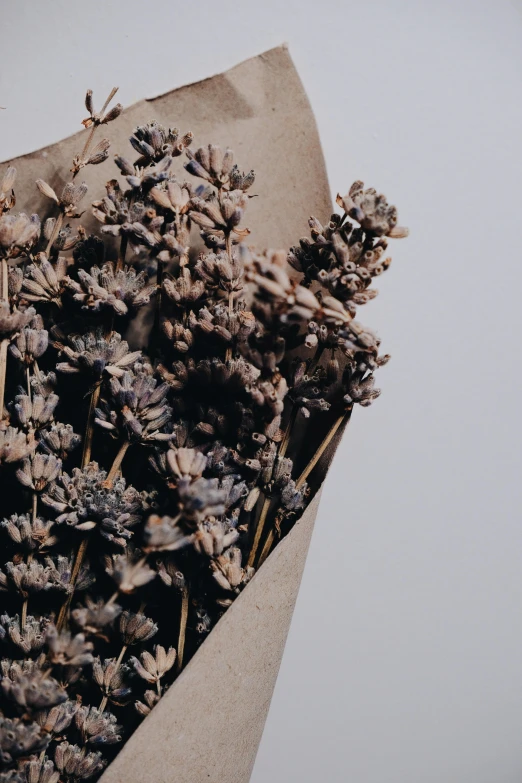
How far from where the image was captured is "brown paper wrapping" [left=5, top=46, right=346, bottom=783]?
1.84ft

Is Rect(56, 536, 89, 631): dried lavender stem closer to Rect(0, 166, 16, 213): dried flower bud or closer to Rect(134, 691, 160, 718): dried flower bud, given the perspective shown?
Rect(134, 691, 160, 718): dried flower bud

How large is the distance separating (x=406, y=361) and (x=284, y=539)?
0.44 metres

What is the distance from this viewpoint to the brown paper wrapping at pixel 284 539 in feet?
1.84

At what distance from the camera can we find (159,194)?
0.60 m

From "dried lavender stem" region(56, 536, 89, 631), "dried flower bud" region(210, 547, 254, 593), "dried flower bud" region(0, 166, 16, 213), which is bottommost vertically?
"dried flower bud" region(210, 547, 254, 593)

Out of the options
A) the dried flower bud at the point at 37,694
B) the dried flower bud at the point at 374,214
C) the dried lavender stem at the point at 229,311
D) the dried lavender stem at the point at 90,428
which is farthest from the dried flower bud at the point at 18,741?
the dried flower bud at the point at 374,214

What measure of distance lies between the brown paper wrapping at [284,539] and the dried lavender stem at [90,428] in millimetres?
200

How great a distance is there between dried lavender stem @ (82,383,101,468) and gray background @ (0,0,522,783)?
16.0 inches

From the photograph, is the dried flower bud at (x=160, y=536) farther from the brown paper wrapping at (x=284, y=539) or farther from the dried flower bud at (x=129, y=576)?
the brown paper wrapping at (x=284, y=539)

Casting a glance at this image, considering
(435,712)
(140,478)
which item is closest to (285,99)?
(140,478)

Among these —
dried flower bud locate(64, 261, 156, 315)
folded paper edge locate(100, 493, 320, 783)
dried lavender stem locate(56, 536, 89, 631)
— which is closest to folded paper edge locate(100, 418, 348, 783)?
folded paper edge locate(100, 493, 320, 783)

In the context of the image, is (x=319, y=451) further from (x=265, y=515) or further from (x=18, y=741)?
(x=18, y=741)

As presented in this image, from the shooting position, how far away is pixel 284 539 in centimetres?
A: 60

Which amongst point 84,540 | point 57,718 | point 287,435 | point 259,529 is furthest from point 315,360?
point 57,718
